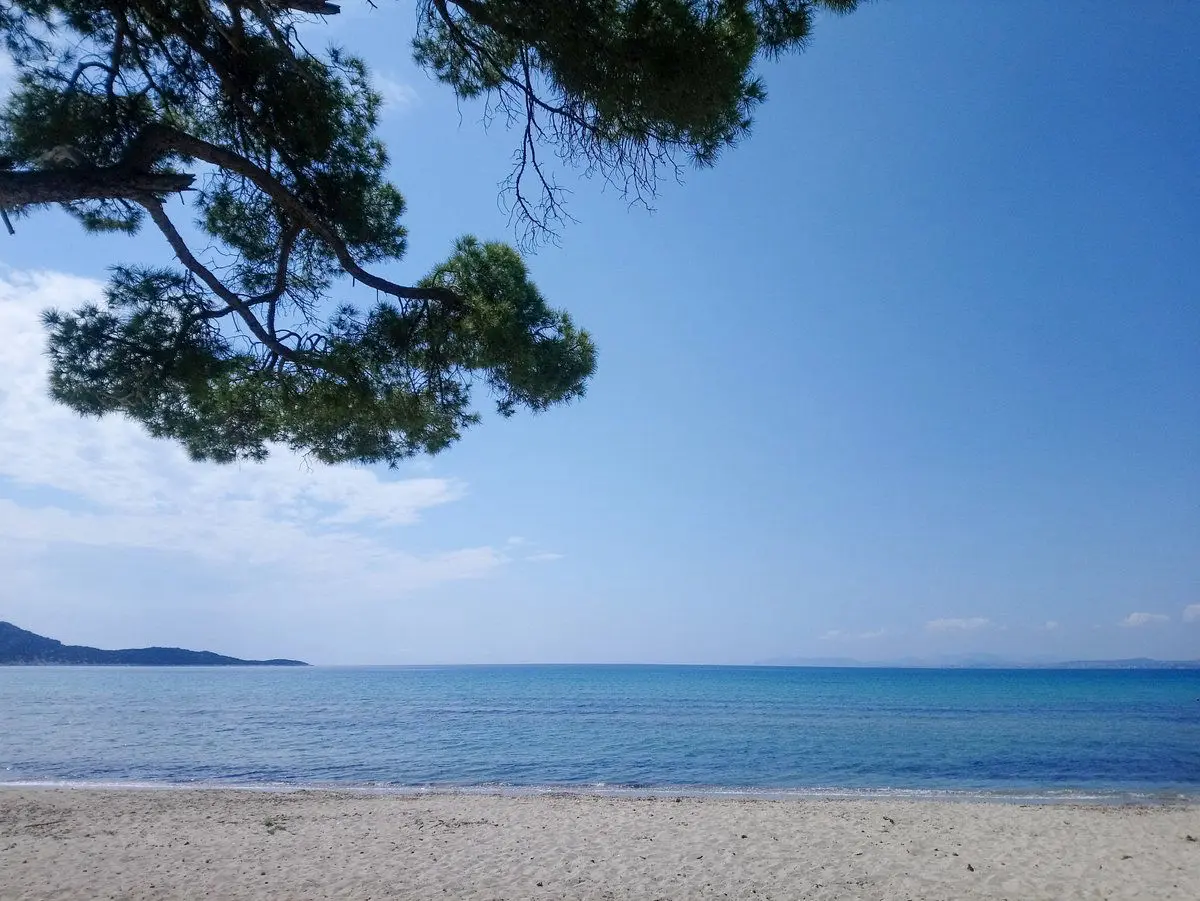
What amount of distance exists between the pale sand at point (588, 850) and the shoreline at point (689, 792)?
152 cm

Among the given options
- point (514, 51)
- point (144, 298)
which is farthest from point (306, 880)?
point (514, 51)

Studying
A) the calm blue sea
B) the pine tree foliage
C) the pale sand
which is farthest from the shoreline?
the pine tree foliage

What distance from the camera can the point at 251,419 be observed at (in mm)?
6102

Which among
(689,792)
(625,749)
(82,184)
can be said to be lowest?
(625,749)

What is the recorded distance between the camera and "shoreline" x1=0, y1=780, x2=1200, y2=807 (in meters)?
14.9

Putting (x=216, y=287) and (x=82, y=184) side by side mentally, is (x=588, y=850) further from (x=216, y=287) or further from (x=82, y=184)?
(x=82, y=184)

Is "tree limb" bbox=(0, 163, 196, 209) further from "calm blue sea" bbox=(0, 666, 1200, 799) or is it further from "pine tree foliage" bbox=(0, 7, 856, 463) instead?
"calm blue sea" bbox=(0, 666, 1200, 799)

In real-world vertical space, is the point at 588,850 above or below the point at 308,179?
below

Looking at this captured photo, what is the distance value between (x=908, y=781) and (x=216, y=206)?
18588 mm

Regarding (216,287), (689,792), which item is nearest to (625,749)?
(689,792)

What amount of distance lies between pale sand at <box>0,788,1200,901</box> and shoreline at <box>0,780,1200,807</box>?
152cm

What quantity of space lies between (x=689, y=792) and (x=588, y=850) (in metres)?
7.13

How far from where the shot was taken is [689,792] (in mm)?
15789

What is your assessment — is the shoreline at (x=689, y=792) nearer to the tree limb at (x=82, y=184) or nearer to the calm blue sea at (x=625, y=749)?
the calm blue sea at (x=625, y=749)
